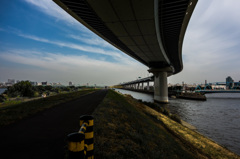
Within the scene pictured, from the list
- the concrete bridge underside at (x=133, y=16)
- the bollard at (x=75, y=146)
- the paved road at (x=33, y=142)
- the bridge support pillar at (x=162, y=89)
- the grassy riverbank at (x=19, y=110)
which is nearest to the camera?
the bollard at (x=75, y=146)

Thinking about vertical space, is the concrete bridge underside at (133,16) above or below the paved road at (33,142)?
above

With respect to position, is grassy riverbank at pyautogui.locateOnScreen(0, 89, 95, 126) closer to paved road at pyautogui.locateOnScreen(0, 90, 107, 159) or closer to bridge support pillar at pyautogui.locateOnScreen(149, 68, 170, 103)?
paved road at pyautogui.locateOnScreen(0, 90, 107, 159)

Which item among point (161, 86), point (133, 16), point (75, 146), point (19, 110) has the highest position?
point (133, 16)

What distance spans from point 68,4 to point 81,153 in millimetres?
15878

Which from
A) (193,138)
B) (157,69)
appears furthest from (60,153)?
→ (157,69)

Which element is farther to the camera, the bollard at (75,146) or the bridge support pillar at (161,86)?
the bridge support pillar at (161,86)

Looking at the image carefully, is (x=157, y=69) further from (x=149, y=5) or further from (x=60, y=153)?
(x=60, y=153)

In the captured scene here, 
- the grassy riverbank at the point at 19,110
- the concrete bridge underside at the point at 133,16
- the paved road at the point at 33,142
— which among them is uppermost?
the concrete bridge underside at the point at 133,16

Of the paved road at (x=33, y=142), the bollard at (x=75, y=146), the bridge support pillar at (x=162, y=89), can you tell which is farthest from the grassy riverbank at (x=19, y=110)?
the bridge support pillar at (x=162, y=89)

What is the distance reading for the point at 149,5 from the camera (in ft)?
42.7

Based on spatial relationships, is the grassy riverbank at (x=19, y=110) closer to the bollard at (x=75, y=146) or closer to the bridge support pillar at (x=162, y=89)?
the bollard at (x=75, y=146)

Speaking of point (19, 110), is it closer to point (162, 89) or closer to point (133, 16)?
point (133, 16)

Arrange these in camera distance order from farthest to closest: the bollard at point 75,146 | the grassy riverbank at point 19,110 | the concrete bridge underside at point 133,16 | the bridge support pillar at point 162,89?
the bridge support pillar at point 162,89 → the concrete bridge underside at point 133,16 → the grassy riverbank at point 19,110 → the bollard at point 75,146

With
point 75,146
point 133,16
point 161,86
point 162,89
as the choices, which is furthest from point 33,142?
point 161,86
